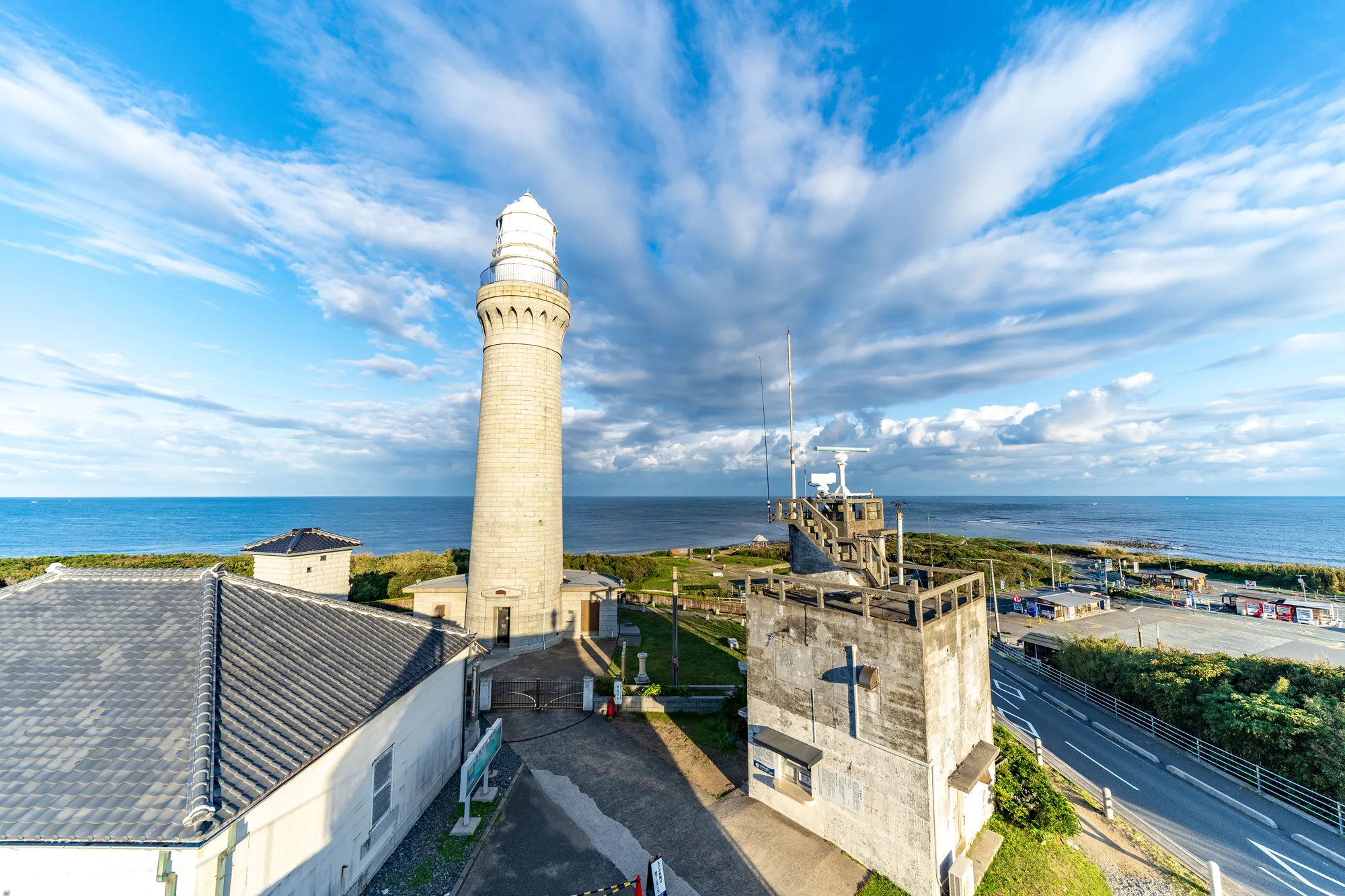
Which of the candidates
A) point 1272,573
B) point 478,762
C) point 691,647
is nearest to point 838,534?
point 478,762

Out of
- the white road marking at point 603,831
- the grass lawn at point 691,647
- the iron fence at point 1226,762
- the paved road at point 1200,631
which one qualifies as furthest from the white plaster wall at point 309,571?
the paved road at point 1200,631

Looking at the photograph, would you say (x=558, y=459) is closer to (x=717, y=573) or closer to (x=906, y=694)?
(x=906, y=694)

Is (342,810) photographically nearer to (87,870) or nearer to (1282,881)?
(87,870)

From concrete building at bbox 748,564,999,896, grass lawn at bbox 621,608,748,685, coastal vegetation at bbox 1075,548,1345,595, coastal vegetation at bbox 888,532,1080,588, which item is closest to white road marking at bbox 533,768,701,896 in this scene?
concrete building at bbox 748,564,999,896

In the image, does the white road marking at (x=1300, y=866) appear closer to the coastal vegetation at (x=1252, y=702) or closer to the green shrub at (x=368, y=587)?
the coastal vegetation at (x=1252, y=702)

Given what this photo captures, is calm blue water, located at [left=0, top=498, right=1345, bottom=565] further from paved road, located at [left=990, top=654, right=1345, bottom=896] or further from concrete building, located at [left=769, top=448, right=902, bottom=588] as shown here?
concrete building, located at [left=769, top=448, right=902, bottom=588]
